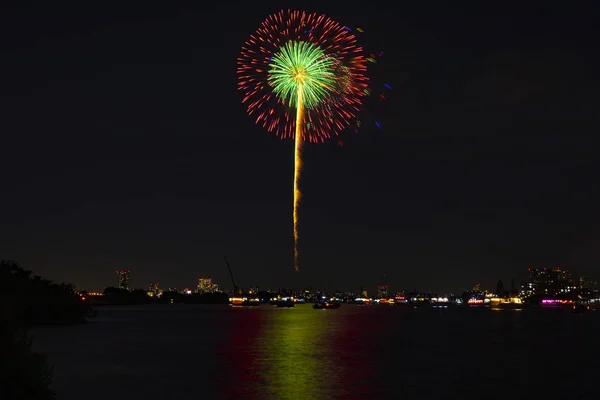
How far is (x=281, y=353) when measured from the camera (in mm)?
80125

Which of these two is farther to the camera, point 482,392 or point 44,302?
point 44,302

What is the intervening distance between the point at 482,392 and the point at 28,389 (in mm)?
31012

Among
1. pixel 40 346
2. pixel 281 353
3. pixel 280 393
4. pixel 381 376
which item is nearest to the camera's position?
pixel 280 393

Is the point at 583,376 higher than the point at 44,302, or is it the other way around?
the point at 44,302

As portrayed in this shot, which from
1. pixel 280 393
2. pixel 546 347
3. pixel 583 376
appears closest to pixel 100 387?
pixel 280 393

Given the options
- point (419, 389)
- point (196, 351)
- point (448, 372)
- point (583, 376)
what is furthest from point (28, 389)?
point (196, 351)

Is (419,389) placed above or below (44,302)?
below

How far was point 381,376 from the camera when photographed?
58531mm

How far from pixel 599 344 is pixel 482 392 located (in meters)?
60.4

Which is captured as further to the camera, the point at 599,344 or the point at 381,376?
the point at 599,344

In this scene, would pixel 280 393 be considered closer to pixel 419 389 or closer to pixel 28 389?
pixel 419 389

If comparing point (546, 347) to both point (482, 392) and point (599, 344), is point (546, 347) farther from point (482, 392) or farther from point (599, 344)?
point (482, 392)

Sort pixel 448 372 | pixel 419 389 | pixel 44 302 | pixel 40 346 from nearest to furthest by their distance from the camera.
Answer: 1. pixel 419 389
2. pixel 448 372
3. pixel 40 346
4. pixel 44 302

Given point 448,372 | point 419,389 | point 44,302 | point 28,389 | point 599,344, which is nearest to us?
point 28,389
